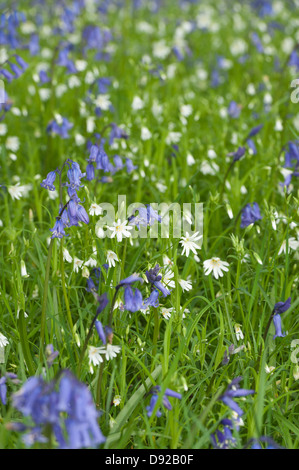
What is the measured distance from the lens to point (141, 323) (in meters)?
3.76

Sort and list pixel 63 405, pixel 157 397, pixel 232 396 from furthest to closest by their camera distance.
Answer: pixel 157 397, pixel 232 396, pixel 63 405

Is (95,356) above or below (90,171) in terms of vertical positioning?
below

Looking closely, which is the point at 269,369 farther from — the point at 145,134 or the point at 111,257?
the point at 145,134

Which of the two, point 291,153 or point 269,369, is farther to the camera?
point 291,153

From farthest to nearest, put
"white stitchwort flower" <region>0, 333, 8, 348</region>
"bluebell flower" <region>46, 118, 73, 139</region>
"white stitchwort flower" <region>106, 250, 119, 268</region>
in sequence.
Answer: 1. "bluebell flower" <region>46, 118, 73, 139</region>
2. "white stitchwort flower" <region>106, 250, 119, 268</region>
3. "white stitchwort flower" <region>0, 333, 8, 348</region>

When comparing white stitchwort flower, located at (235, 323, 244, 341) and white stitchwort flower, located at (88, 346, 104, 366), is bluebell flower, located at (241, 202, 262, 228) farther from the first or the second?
white stitchwort flower, located at (88, 346, 104, 366)

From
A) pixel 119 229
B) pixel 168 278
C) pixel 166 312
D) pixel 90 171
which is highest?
pixel 90 171

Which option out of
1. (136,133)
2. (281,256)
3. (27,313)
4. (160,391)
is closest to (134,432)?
(160,391)

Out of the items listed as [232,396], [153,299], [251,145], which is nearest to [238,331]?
[153,299]

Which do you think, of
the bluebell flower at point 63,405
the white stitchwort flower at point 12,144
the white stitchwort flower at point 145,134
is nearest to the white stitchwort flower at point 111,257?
the bluebell flower at point 63,405

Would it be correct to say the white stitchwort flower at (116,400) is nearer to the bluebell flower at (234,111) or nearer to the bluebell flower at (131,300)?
the bluebell flower at (131,300)

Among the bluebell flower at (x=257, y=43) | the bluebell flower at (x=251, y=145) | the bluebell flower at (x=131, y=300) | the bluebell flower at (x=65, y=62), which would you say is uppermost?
the bluebell flower at (x=257, y=43)

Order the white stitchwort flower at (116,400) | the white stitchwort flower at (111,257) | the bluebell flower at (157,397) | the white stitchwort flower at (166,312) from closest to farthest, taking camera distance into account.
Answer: the bluebell flower at (157,397) < the white stitchwort flower at (116,400) < the white stitchwort flower at (111,257) < the white stitchwort flower at (166,312)

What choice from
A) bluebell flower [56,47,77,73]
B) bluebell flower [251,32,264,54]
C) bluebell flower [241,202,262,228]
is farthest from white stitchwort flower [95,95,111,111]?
bluebell flower [251,32,264,54]
